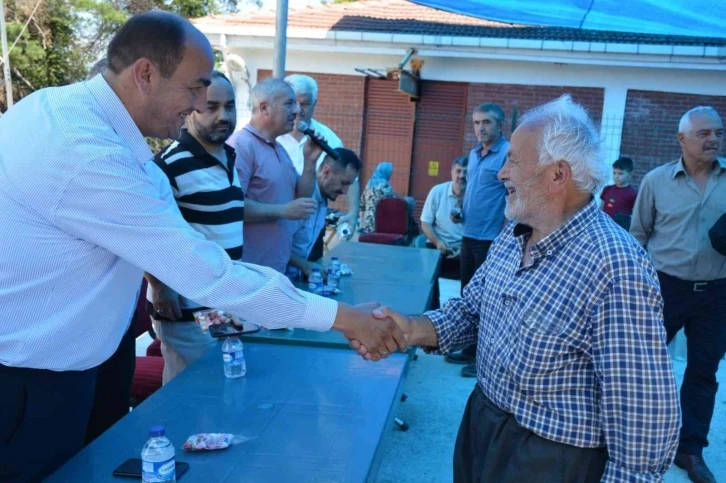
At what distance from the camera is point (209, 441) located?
1769mm

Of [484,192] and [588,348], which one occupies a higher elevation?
[484,192]

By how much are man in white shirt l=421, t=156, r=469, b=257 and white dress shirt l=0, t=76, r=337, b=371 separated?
5748mm

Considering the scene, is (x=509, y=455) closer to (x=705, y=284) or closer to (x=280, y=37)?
(x=705, y=284)

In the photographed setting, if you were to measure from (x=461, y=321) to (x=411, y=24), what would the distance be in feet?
35.3

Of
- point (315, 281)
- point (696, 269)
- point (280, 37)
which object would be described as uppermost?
point (280, 37)

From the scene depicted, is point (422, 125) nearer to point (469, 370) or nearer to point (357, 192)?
point (357, 192)

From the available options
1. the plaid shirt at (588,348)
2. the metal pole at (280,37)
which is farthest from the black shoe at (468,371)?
the plaid shirt at (588,348)

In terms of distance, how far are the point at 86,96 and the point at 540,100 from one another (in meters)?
10.2

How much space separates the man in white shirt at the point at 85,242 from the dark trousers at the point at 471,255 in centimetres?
402

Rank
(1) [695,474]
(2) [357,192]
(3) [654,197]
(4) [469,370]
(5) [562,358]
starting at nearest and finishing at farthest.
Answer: (5) [562,358], (1) [695,474], (3) [654,197], (4) [469,370], (2) [357,192]

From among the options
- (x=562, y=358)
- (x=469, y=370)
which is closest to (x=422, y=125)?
(x=469, y=370)

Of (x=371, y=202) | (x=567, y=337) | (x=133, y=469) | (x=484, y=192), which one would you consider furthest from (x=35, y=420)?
(x=371, y=202)

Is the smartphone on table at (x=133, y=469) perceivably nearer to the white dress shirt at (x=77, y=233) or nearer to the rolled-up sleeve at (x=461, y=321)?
the white dress shirt at (x=77, y=233)

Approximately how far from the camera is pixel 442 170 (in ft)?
37.8
